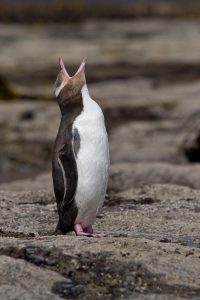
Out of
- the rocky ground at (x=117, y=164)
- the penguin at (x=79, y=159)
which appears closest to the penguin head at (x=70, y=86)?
the penguin at (x=79, y=159)

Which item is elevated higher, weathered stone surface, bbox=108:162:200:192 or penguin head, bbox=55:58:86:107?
penguin head, bbox=55:58:86:107

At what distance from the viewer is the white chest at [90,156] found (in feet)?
27.0

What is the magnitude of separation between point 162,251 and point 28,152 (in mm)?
12356

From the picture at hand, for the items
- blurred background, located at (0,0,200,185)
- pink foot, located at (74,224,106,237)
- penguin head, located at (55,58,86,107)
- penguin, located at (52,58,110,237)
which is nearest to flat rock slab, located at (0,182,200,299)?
pink foot, located at (74,224,106,237)

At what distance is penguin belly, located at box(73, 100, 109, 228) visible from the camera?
824 centimetres

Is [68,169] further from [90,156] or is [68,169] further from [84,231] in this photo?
[84,231]

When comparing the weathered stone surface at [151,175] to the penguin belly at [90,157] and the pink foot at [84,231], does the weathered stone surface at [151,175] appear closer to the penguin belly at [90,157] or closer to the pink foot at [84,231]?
the pink foot at [84,231]

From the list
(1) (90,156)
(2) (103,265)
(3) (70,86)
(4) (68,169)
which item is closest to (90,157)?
(1) (90,156)

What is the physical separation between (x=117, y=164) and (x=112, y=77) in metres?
15.2

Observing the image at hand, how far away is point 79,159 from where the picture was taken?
8266 mm

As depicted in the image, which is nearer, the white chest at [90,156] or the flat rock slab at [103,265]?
the flat rock slab at [103,265]

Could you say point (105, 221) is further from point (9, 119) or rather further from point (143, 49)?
point (143, 49)

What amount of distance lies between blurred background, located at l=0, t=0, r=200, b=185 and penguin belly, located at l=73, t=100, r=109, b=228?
648 centimetres

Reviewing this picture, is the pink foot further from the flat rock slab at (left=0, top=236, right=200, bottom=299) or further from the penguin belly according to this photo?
the flat rock slab at (left=0, top=236, right=200, bottom=299)
